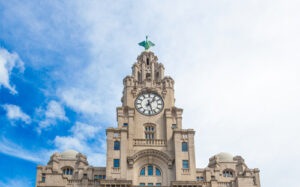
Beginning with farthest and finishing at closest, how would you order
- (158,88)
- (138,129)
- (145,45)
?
(145,45) < (158,88) < (138,129)

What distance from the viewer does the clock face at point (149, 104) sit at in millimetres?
76500

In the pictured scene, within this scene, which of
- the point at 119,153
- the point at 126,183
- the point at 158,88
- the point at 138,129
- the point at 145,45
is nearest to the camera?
the point at 126,183

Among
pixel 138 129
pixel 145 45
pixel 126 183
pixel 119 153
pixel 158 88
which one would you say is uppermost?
pixel 145 45

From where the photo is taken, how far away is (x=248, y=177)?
68.1 metres

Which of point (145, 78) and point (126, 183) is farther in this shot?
point (145, 78)

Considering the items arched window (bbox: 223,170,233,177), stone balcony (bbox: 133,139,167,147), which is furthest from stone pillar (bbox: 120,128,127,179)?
arched window (bbox: 223,170,233,177)

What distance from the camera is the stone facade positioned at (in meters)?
67.2

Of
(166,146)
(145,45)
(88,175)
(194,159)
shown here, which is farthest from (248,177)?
(145,45)

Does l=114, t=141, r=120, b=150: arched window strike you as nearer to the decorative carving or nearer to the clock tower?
the clock tower

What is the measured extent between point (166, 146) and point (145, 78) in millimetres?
16218

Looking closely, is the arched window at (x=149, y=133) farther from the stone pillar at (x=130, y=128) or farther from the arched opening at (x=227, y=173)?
the arched opening at (x=227, y=173)

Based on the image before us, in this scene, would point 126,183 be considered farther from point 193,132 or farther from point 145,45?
point 145,45

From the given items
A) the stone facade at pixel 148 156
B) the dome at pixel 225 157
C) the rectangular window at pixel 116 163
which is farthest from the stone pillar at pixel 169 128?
the dome at pixel 225 157

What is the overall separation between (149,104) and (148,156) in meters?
11.0
